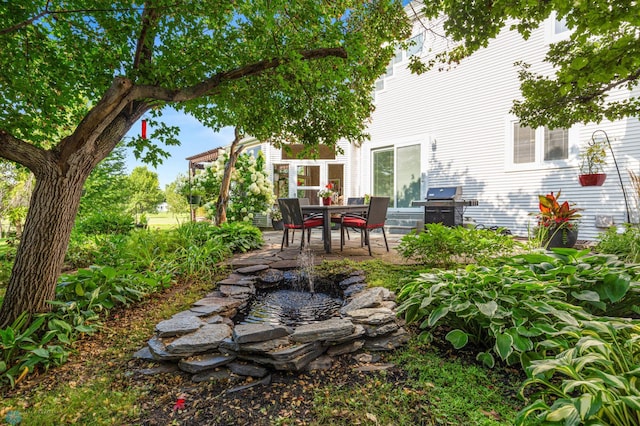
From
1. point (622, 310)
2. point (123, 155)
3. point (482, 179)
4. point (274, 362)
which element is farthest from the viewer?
point (123, 155)

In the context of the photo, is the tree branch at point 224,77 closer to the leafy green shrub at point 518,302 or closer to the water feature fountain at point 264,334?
the water feature fountain at point 264,334

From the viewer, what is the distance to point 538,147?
20.8 feet

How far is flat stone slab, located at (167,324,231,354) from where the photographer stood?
1.86 m

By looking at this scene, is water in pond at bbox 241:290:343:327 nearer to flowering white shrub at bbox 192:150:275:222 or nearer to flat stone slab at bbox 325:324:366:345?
flat stone slab at bbox 325:324:366:345

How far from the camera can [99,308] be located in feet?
7.90

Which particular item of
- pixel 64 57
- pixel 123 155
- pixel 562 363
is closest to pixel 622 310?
pixel 562 363

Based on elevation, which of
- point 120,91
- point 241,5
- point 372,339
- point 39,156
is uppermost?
point 241,5

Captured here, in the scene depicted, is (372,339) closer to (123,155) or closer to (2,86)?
(2,86)

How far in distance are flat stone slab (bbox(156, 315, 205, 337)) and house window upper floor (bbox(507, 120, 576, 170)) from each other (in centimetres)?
638

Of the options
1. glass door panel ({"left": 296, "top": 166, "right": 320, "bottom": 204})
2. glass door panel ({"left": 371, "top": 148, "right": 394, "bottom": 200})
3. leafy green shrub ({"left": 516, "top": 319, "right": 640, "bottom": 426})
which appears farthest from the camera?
glass door panel ({"left": 296, "top": 166, "right": 320, "bottom": 204})

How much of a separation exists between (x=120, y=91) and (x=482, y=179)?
23.5 ft

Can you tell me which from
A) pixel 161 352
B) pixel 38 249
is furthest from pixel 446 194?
pixel 38 249

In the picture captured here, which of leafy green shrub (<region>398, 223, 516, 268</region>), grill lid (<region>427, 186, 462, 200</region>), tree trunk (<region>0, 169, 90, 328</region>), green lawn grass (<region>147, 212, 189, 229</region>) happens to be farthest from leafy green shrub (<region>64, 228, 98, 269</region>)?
grill lid (<region>427, 186, 462, 200</region>)

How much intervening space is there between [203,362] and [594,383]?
179cm
